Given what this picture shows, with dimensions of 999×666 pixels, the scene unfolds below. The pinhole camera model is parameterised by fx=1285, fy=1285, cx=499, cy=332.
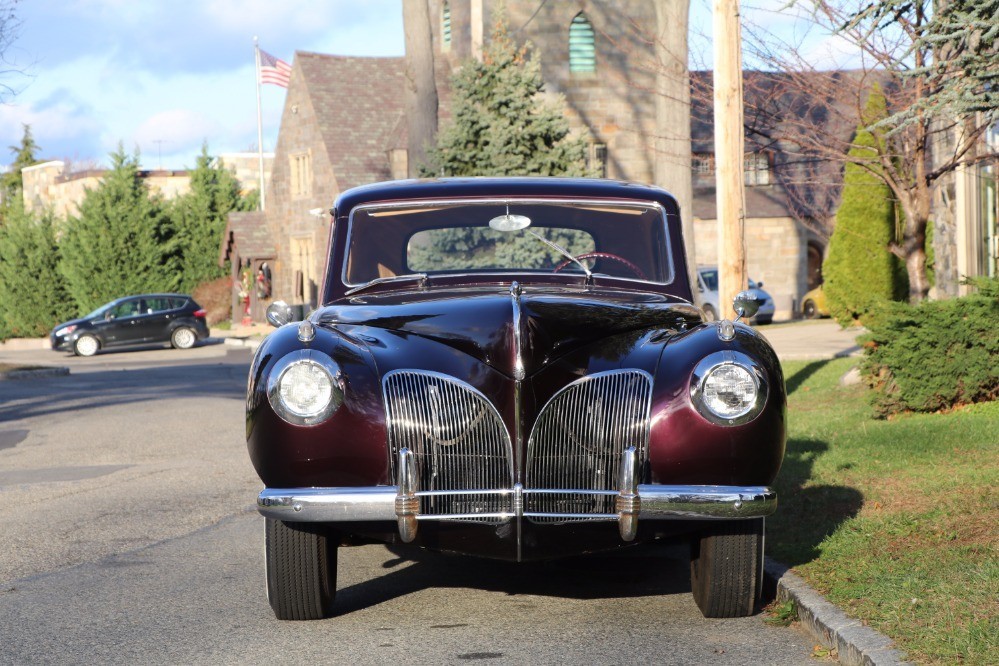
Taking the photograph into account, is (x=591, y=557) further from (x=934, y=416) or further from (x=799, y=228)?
(x=799, y=228)

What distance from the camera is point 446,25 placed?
40.2m

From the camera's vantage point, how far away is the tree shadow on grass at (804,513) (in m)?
6.52

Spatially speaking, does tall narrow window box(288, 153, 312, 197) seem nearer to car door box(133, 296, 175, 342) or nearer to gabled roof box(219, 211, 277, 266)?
gabled roof box(219, 211, 277, 266)

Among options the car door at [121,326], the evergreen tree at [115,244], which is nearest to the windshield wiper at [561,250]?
the car door at [121,326]

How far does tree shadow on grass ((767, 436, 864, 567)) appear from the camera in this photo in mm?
6520

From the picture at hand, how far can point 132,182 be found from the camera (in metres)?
46.0

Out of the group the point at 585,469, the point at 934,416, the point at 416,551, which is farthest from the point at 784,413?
the point at 934,416

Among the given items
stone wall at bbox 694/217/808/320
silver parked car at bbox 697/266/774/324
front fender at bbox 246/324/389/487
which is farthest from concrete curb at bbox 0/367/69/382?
stone wall at bbox 694/217/808/320

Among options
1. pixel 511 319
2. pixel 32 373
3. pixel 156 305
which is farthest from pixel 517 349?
pixel 156 305

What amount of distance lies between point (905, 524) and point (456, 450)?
283 centimetres

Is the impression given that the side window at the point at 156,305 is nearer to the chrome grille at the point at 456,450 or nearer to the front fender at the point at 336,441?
the front fender at the point at 336,441

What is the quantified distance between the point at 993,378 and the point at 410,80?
14.9 meters

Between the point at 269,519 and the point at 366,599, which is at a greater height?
the point at 269,519

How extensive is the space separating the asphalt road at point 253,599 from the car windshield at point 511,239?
1588 mm
